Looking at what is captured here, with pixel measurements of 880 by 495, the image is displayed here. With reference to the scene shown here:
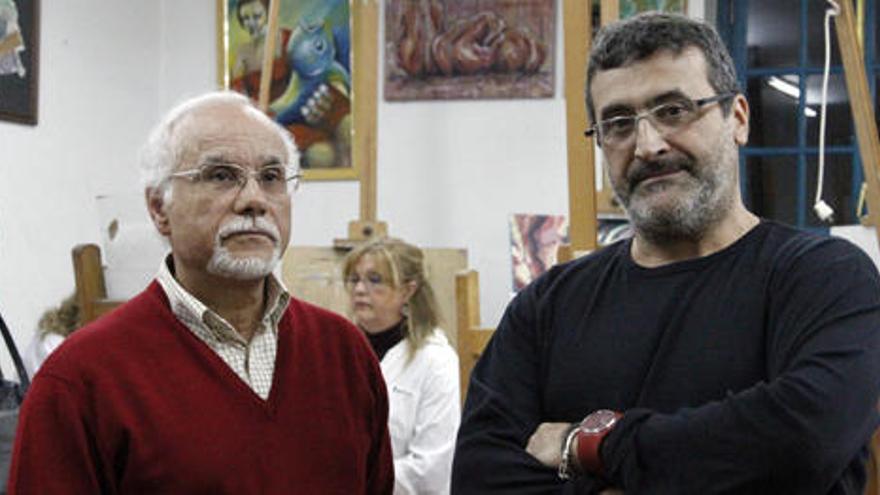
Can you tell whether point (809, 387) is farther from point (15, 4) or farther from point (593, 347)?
point (15, 4)

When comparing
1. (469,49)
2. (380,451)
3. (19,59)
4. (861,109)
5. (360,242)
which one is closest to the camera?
(380,451)

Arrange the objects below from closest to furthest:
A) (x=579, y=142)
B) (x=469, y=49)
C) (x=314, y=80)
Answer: (x=579, y=142) → (x=469, y=49) → (x=314, y=80)

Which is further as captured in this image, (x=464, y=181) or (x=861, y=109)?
(x=464, y=181)

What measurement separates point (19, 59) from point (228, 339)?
3.20 meters

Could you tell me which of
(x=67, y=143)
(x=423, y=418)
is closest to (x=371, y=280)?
(x=423, y=418)

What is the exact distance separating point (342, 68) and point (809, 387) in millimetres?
3940

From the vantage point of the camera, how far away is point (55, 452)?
135 centimetres

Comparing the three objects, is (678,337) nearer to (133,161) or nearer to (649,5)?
(649,5)

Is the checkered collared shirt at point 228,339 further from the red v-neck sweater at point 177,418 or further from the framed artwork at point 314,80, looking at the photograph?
the framed artwork at point 314,80

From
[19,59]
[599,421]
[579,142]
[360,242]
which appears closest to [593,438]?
[599,421]

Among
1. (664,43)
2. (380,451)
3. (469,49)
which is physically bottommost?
(380,451)

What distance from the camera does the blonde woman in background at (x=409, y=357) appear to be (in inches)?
103

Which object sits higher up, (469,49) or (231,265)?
(469,49)

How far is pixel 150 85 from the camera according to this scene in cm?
520
